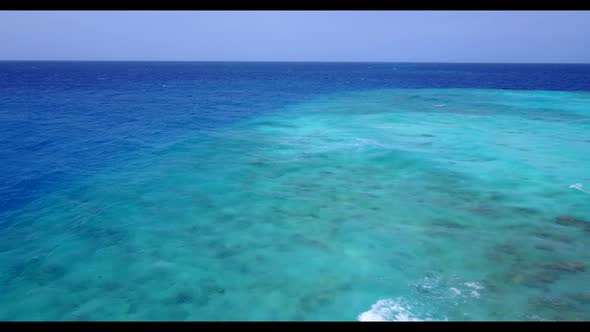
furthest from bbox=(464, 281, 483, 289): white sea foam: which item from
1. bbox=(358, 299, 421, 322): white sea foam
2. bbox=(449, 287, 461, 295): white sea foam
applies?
bbox=(358, 299, 421, 322): white sea foam

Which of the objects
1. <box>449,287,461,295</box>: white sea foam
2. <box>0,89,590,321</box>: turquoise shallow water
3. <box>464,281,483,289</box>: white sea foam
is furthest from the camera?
<box>464,281,483,289</box>: white sea foam

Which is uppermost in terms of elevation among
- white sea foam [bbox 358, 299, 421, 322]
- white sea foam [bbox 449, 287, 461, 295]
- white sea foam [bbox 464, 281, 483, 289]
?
white sea foam [bbox 464, 281, 483, 289]

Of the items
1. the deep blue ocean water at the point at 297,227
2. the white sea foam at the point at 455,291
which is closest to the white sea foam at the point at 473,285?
the deep blue ocean water at the point at 297,227

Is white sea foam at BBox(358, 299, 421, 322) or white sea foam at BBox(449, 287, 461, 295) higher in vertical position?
white sea foam at BBox(449, 287, 461, 295)

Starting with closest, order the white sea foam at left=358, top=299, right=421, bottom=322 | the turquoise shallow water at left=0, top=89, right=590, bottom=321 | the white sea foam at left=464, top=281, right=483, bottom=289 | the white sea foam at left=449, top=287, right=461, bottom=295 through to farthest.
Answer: the white sea foam at left=358, top=299, right=421, bottom=322, the turquoise shallow water at left=0, top=89, right=590, bottom=321, the white sea foam at left=449, top=287, right=461, bottom=295, the white sea foam at left=464, top=281, right=483, bottom=289

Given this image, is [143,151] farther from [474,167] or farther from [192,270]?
[474,167]

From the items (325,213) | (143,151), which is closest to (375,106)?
(143,151)

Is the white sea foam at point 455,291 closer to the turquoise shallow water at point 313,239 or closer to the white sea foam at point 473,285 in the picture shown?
the turquoise shallow water at point 313,239

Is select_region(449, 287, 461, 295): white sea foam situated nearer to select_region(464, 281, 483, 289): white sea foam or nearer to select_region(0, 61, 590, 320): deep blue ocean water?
select_region(0, 61, 590, 320): deep blue ocean water

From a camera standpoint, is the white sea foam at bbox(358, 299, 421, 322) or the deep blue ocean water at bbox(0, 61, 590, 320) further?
the deep blue ocean water at bbox(0, 61, 590, 320)
